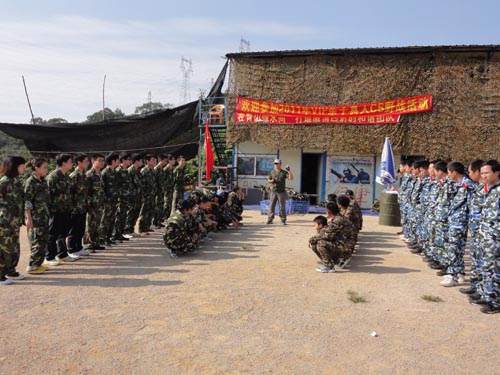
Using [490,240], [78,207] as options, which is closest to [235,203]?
A: [78,207]

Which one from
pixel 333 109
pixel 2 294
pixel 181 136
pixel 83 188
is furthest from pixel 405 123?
pixel 2 294

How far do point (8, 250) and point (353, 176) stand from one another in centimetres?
1200

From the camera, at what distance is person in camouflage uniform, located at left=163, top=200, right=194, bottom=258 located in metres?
7.13

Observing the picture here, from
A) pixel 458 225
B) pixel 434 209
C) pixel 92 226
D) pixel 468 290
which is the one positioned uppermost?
pixel 434 209

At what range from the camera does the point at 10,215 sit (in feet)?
17.8

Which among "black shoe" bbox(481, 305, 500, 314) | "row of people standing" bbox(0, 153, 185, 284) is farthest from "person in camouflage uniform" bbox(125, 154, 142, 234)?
"black shoe" bbox(481, 305, 500, 314)

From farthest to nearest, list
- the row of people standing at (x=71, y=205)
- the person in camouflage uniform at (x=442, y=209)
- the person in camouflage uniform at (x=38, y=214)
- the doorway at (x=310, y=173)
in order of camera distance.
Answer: the doorway at (x=310, y=173) < the person in camouflage uniform at (x=442, y=209) < the person in camouflage uniform at (x=38, y=214) < the row of people standing at (x=71, y=205)

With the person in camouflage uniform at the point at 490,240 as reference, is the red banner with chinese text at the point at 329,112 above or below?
above

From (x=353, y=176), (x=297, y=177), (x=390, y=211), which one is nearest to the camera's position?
(x=390, y=211)

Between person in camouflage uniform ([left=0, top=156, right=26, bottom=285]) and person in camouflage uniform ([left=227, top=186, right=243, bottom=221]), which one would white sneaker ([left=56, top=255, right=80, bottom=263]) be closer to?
person in camouflage uniform ([left=0, top=156, right=26, bottom=285])

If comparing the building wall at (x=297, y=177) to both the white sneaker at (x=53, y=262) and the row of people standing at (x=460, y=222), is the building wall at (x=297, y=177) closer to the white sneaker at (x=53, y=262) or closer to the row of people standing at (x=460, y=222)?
the row of people standing at (x=460, y=222)

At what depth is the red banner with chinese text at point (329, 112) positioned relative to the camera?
14.4 metres

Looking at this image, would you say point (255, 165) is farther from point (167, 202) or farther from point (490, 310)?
point (490, 310)

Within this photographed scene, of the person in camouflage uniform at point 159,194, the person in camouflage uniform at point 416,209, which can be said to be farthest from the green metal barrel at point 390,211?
the person in camouflage uniform at point 159,194
